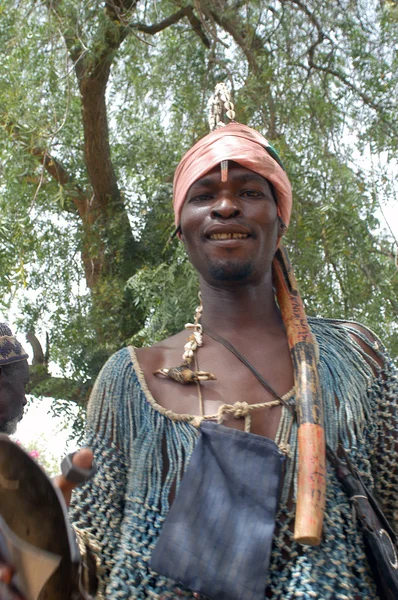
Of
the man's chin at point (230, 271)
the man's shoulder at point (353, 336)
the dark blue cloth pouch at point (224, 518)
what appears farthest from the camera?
the man's shoulder at point (353, 336)

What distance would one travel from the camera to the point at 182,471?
185 cm

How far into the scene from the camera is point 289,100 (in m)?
5.40

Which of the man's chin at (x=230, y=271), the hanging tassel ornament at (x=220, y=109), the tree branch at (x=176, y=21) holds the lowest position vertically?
the man's chin at (x=230, y=271)

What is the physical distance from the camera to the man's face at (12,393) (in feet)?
6.43

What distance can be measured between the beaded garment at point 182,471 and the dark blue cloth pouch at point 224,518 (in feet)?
0.21

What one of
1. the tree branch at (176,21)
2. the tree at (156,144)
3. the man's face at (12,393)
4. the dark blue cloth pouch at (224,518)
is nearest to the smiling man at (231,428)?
the dark blue cloth pouch at (224,518)

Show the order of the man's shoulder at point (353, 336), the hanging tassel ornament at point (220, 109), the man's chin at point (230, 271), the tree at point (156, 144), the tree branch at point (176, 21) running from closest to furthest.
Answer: the man's chin at point (230, 271) < the man's shoulder at point (353, 336) < the hanging tassel ornament at point (220, 109) < the tree at point (156, 144) < the tree branch at point (176, 21)

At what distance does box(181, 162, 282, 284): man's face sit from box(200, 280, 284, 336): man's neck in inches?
2.8

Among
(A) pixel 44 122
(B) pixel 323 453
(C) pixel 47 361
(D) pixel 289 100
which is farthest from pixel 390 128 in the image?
(B) pixel 323 453

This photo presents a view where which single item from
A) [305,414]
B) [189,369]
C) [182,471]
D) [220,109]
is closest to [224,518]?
[182,471]

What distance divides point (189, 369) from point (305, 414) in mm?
356

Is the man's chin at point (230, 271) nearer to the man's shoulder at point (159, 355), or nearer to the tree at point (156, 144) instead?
the man's shoulder at point (159, 355)

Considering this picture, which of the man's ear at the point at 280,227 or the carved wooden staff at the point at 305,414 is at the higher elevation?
the man's ear at the point at 280,227

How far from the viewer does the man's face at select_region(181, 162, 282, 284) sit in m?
1.99
